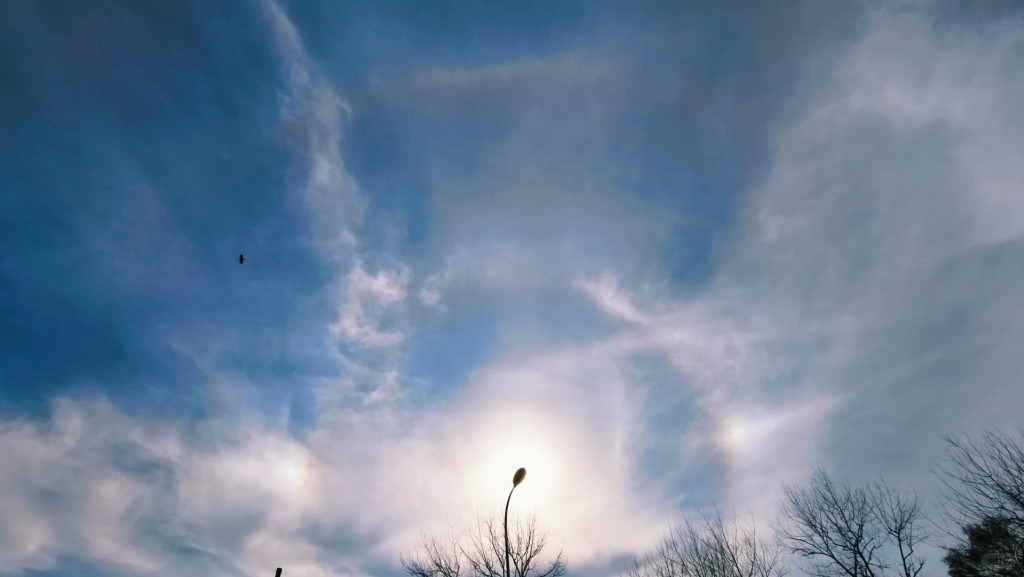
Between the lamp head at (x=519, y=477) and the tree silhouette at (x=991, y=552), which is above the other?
the lamp head at (x=519, y=477)

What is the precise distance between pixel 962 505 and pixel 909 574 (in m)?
6.84

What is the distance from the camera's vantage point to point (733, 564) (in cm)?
2423

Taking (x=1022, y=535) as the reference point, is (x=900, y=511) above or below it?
above

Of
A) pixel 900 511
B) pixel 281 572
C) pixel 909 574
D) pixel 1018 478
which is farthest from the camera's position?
pixel 900 511

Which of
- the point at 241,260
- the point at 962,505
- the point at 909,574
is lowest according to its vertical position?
the point at 909,574

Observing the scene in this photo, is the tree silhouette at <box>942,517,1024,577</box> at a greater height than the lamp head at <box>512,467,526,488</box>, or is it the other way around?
the lamp head at <box>512,467,526,488</box>

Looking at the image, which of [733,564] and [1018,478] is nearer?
[1018,478]

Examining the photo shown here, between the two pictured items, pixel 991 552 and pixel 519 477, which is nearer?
pixel 519 477

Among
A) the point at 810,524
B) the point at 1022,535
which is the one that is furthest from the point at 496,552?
the point at 1022,535

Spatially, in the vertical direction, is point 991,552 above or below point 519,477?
below

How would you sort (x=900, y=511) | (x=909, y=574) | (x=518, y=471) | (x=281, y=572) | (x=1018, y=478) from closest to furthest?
(x=518, y=471), (x=1018, y=478), (x=281, y=572), (x=909, y=574), (x=900, y=511)

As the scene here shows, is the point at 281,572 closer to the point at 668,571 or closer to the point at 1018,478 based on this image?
the point at 668,571

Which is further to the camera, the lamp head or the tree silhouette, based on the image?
the tree silhouette

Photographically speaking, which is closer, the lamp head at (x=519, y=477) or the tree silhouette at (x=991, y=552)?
the lamp head at (x=519, y=477)
